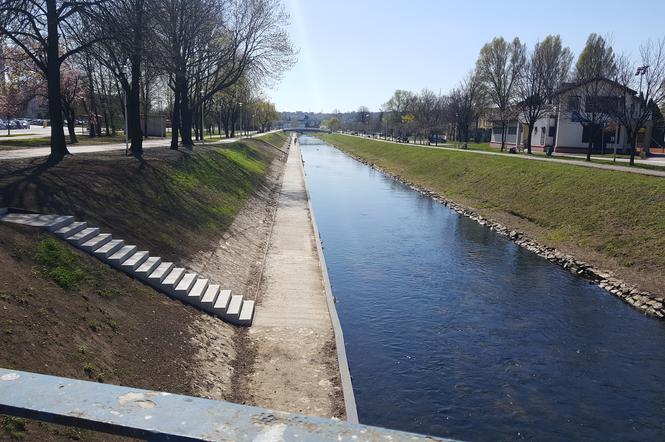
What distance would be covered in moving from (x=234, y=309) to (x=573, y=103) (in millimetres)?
49101

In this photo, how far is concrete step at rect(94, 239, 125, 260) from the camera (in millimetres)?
12866

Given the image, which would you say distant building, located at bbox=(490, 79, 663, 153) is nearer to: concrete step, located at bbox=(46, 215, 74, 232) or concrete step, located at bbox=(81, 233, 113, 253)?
concrete step, located at bbox=(81, 233, 113, 253)

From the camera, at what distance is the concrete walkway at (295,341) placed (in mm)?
10102

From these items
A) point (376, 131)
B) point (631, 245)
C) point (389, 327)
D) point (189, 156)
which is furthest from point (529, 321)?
point (376, 131)

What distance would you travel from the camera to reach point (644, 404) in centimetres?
1101

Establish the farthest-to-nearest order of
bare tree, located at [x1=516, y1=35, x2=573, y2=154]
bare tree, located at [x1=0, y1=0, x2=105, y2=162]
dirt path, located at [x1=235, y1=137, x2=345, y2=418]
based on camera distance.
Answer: bare tree, located at [x1=516, y1=35, x2=573, y2=154], bare tree, located at [x1=0, y1=0, x2=105, y2=162], dirt path, located at [x1=235, y1=137, x2=345, y2=418]

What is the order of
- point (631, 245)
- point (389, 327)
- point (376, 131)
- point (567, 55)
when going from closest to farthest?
point (389, 327)
point (631, 245)
point (567, 55)
point (376, 131)

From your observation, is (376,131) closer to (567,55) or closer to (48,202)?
(567,55)

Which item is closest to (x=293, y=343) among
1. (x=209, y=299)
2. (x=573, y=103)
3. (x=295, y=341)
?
(x=295, y=341)

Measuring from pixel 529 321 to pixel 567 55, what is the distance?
54388mm

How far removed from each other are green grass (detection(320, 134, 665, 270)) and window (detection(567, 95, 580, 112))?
1028 cm

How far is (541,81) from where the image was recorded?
56.7 metres

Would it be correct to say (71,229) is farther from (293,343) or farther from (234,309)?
(293,343)

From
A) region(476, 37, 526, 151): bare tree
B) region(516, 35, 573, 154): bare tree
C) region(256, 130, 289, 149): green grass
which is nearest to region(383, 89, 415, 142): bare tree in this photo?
region(256, 130, 289, 149): green grass
